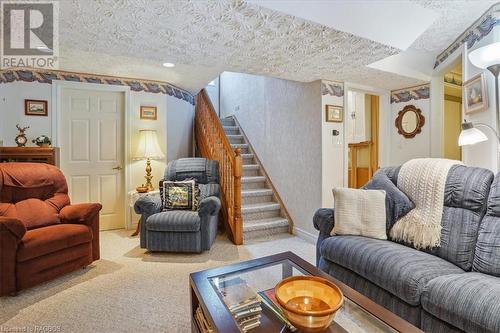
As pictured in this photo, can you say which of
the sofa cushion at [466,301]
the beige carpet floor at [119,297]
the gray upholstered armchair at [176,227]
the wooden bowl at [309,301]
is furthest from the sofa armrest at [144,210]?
the sofa cushion at [466,301]

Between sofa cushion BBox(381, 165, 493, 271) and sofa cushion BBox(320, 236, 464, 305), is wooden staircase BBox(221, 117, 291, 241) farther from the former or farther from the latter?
sofa cushion BBox(381, 165, 493, 271)

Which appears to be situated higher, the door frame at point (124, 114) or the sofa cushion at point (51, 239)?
the door frame at point (124, 114)

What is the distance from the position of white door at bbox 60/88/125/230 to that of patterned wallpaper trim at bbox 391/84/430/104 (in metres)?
3.94

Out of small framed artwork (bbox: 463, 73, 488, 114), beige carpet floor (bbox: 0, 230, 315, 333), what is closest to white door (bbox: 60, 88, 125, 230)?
beige carpet floor (bbox: 0, 230, 315, 333)

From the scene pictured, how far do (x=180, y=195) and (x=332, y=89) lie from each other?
2.29 metres

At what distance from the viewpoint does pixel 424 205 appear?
1.96 metres

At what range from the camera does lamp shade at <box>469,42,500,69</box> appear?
76.4 inches

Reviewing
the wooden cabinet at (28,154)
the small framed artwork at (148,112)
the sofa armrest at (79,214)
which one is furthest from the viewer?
the small framed artwork at (148,112)

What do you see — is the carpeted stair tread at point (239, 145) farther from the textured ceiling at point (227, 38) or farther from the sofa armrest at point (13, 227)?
the sofa armrest at point (13, 227)

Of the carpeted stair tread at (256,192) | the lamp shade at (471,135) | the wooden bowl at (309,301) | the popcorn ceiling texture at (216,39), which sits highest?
the popcorn ceiling texture at (216,39)

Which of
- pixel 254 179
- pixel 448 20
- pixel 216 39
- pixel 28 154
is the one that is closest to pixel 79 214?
pixel 28 154

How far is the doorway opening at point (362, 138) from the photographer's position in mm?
4332

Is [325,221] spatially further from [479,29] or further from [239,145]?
[239,145]

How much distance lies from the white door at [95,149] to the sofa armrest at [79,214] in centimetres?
122
